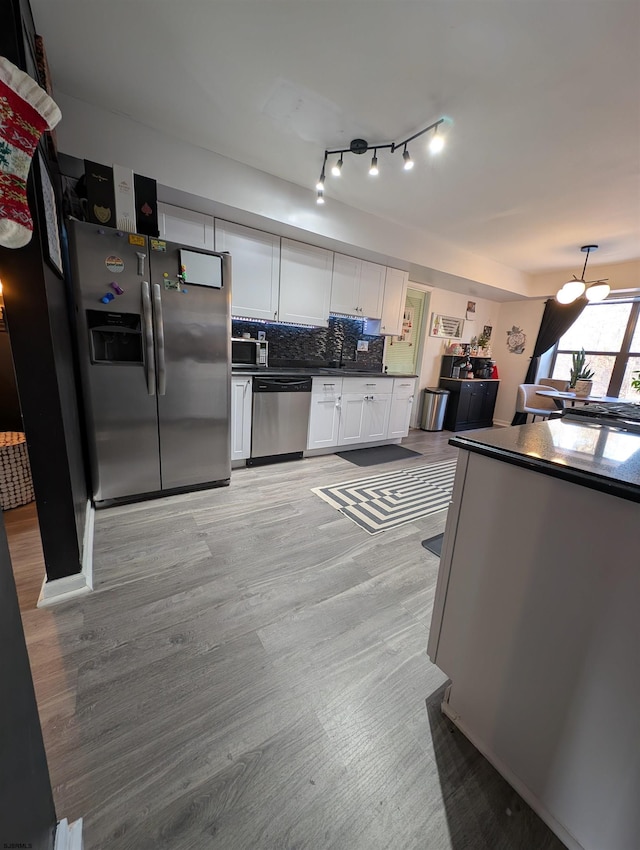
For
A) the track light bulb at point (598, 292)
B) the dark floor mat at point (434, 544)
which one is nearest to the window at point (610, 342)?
the track light bulb at point (598, 292)

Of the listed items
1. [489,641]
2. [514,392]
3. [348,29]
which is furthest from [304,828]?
[514,392]

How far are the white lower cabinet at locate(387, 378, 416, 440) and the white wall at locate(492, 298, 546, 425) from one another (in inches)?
109

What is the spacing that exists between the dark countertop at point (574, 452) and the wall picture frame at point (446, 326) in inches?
167

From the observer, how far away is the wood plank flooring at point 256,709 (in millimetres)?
847

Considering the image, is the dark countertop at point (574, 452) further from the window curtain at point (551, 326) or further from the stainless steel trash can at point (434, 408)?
the window curtain at point (551, 326)

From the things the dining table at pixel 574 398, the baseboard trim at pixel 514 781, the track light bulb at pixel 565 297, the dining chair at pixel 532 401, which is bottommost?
the baseboard trim at pixel 514 781

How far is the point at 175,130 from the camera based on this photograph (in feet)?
7.40

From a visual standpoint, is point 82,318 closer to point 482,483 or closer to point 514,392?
point 482,483

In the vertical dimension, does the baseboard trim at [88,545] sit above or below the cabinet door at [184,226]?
below

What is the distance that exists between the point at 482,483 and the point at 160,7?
2432 millimetres

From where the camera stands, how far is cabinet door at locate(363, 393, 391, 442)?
385 cm

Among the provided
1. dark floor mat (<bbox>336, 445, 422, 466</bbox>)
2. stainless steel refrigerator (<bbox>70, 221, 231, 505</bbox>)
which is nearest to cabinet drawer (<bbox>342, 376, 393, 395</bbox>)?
dark floor mat (<bbox>336, 445, 422, 466</bbox>)

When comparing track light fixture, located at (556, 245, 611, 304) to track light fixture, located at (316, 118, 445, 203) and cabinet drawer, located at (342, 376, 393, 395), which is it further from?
track light fixture, located at (316, 118, 445, 203)

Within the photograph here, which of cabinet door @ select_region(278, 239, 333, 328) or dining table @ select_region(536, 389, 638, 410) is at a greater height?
cabinet door @ select_region(278, 239, 333, 328)
